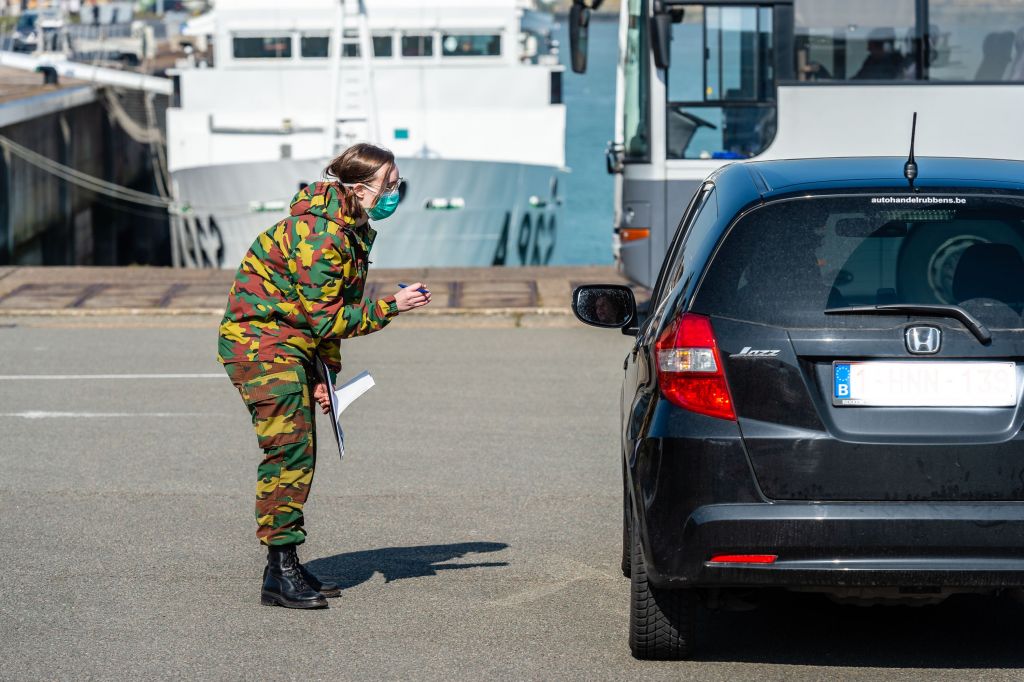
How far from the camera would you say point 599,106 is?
82.4 meters

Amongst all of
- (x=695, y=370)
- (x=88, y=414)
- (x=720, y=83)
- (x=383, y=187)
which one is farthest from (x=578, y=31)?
(x=695, y=370)

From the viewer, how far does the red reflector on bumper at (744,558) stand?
4430 mm

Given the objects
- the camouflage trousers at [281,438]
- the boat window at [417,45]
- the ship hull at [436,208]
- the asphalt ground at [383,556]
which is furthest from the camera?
the boat window at [417,45]

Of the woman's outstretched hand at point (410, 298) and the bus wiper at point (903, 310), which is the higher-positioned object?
the bus wiper at point (903, 310)

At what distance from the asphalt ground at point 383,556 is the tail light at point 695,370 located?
2.99 ft

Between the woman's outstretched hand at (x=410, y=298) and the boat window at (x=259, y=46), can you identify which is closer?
the woman's outstretched hand at (x=410, y=298)

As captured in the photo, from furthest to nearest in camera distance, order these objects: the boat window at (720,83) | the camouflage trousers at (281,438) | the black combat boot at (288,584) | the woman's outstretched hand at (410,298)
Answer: the boat window at (720,83) < the black combat boot at (288,584) < the camouflage trousers at (281,438) < the woman's outstretched hand at (410,298)

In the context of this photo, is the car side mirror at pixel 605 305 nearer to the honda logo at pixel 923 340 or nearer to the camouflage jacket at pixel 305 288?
the camouflage jacket at pixel 305 288

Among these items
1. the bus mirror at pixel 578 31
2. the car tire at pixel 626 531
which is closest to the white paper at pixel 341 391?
the car tire at pixel 626 531

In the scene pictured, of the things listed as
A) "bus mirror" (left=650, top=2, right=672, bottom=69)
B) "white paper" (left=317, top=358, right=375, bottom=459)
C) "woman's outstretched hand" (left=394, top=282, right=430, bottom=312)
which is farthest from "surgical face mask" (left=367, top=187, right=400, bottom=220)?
"bus mirror" (left=650, top=2, right=672, bottom=69)

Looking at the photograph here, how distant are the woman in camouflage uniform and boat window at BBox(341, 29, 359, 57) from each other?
21360 millimetres

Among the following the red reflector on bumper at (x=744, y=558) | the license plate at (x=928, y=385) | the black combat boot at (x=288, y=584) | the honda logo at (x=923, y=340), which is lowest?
the black combat boot at (x=288, y=584)

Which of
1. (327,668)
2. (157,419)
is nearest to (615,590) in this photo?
(327,668)

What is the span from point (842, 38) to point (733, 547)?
886 cm
